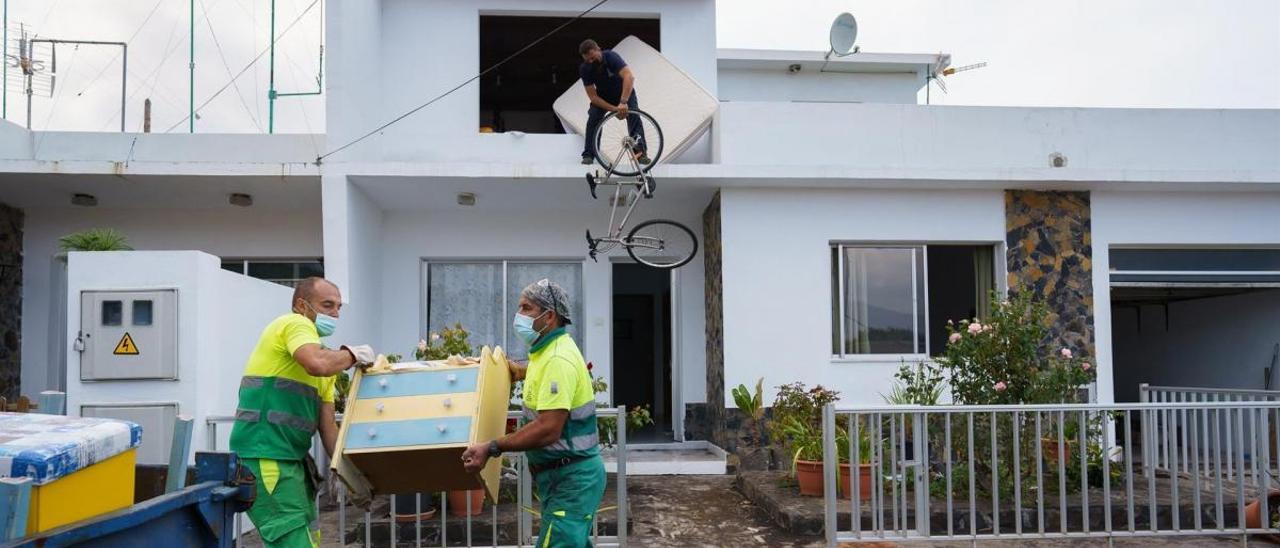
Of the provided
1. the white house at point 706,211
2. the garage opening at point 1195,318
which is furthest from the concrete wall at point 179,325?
the garage opening at point 1195,318

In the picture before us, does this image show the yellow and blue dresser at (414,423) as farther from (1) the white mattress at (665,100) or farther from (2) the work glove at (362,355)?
(1) the white mattress at (665,100)

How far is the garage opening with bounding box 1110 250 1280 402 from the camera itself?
10438 mm

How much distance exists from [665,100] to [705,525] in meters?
4.68

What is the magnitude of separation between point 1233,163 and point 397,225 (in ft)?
31.5

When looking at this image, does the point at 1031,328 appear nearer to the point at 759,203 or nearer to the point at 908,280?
the point at 908,280

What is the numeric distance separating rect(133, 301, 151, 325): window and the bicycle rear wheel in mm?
4288

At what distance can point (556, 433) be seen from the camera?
12.9ft

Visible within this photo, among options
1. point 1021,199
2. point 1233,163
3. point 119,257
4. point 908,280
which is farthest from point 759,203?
point 119,257

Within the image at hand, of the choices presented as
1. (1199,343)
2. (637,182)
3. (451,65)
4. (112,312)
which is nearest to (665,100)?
(637,182)

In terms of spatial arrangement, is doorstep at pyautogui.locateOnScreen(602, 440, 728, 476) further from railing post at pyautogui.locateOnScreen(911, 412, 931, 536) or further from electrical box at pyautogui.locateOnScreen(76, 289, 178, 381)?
electrical box at pyautogui.locateOnScreen(76, 289, 178, 381)

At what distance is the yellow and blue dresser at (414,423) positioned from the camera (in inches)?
158

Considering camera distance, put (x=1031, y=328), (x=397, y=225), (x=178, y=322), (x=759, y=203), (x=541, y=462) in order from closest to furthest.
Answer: (x=541, y=462), (x=178, y=322), (x=1031, y=328), (x=759, y=203), (x=397, y=225)

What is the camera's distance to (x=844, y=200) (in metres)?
10.0

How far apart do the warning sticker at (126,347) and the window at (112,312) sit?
14 centimetres
